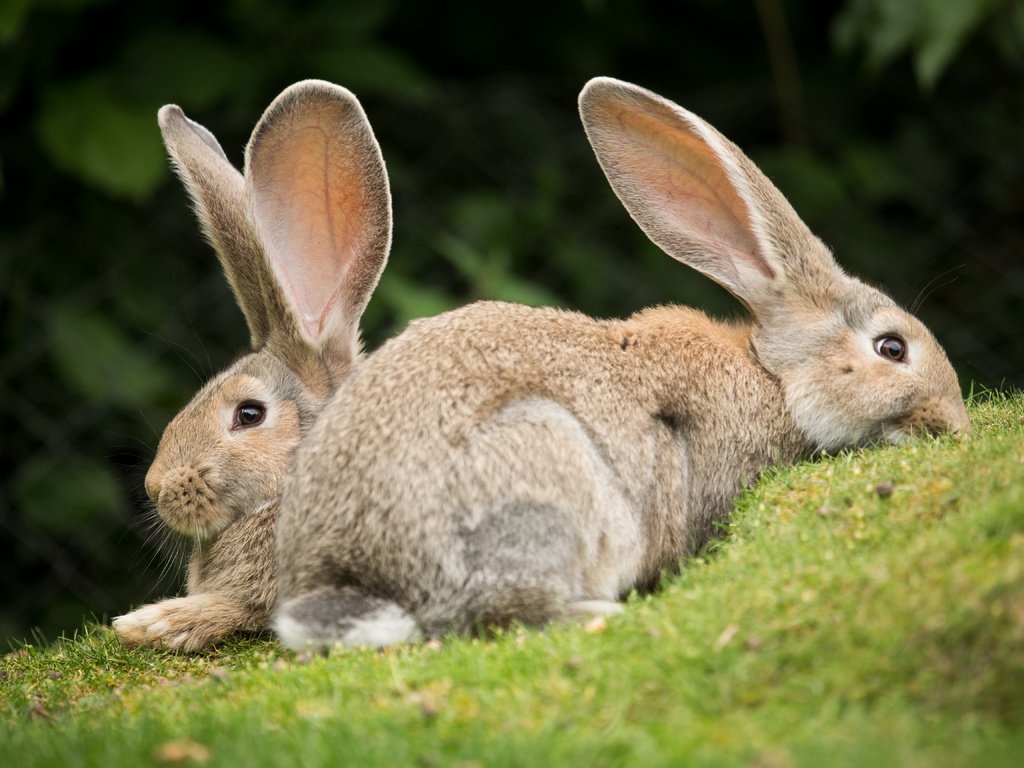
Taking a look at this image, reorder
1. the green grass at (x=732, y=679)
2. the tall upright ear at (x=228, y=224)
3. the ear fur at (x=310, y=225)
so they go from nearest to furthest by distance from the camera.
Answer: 1. the green grass at (x=732, y=679)
2. the ear fur at (x=310, y=225)
3. the tall upright ear at (x=228, y=224)

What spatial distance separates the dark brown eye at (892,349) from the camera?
206 inches

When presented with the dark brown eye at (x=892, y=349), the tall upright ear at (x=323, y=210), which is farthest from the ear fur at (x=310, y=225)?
the dark brown eye at (x=892, y=349)

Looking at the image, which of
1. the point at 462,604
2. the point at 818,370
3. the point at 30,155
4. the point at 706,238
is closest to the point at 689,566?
the point at 462,604

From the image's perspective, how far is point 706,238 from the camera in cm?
557

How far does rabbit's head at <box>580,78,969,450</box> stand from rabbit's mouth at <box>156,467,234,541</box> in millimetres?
2149

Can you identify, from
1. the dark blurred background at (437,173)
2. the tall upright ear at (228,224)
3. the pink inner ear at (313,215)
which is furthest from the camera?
the dark blurred background at (437,173)

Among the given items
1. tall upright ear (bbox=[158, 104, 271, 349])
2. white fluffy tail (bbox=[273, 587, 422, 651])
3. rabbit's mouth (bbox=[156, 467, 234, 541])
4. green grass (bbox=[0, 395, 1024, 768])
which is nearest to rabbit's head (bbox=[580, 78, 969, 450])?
green grass (bbox=[0, 395, 1024, 768])

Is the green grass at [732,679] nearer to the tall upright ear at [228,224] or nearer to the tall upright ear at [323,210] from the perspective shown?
the tall upright ear at [323,210]

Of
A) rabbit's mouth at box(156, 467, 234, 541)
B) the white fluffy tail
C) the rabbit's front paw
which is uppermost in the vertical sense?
rabbit's mouth at box(156, 467, 234, 541)

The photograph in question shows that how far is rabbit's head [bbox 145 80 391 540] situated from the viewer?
5.06 metres

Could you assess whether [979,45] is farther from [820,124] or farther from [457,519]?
[457,519]

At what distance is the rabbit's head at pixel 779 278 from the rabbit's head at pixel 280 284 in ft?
3.51

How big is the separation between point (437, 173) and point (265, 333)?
3270 mm

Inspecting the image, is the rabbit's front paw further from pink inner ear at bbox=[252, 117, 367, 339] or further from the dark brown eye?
the dark brown eye
